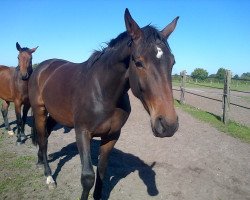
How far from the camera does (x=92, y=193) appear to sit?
4.30m

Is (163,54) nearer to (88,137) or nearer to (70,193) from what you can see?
(88,137)

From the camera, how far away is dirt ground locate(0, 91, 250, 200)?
171 inches

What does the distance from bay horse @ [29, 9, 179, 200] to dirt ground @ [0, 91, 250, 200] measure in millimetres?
488

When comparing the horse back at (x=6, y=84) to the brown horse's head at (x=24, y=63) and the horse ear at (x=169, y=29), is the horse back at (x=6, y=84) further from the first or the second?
the horse ear at (x=169, y=29)

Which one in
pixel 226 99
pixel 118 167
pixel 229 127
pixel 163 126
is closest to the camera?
pixel 163 126

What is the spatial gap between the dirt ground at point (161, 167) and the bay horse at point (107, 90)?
49cm

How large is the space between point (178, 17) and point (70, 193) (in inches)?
118

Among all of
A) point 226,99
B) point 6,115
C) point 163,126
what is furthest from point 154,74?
point 226,99

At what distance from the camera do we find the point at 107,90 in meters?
3.33

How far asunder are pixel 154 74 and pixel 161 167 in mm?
3314

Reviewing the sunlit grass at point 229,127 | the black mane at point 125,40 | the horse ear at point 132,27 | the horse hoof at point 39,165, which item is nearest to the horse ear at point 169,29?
the black mane at point 125,40

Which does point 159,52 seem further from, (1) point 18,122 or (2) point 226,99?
(2) point 226,99

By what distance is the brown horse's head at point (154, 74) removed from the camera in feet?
7.86

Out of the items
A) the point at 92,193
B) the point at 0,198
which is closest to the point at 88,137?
the point at 92,193
